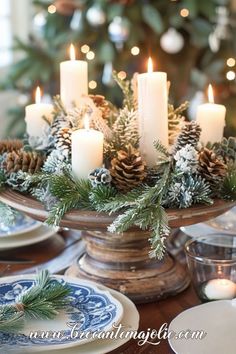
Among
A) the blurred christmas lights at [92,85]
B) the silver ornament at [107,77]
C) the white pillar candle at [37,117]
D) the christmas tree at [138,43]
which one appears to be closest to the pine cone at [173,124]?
the white pillar candle at [37,117]

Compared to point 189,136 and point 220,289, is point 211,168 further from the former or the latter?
point 220,289

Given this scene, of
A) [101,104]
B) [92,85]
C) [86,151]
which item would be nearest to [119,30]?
[92,85]

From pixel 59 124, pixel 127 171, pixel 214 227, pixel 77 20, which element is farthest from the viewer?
pixel 77 20

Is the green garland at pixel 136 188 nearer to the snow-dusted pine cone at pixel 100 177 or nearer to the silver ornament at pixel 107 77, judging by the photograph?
the snow-dusted pine cone at pixel 100 177

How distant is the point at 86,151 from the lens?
976mm

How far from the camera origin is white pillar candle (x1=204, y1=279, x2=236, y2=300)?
3.24ft

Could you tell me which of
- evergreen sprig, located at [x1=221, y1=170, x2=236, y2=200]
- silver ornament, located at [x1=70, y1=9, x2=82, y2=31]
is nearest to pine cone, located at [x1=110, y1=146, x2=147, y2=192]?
evergreen sprig, located at [x1=221, y1=170, x2=236, y2=200]

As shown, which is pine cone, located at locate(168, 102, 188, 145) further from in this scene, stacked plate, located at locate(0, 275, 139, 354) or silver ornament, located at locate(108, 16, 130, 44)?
silver ornament, located at locate(108, 16, 130, 44)

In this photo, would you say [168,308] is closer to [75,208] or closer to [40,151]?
[75,208]

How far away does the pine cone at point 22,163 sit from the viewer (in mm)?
1053

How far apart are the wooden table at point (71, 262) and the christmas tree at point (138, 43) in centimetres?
124

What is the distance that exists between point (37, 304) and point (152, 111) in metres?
0.35

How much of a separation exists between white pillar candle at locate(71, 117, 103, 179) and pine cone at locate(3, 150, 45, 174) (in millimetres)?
91

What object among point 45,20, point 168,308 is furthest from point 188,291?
point 45,20
